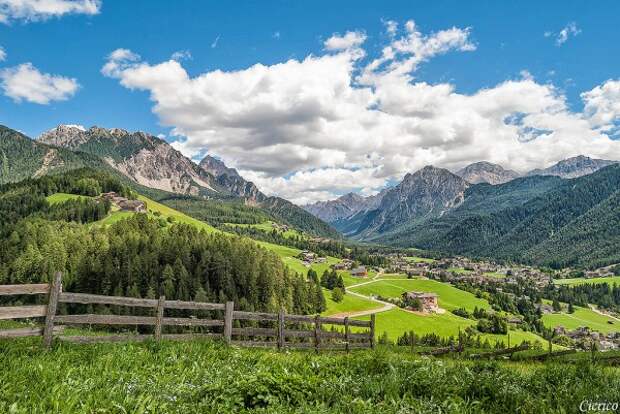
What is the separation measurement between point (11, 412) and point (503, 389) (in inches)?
352

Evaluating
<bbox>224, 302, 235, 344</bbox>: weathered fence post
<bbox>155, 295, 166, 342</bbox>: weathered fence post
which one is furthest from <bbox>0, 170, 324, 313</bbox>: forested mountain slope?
<bbox>155, 295, 166, 342</bbox>: weathered fence post

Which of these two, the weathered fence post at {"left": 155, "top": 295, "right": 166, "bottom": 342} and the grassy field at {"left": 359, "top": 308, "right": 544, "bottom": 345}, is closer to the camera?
the weathered fence post at {"left": 155, "top": 295, "right": 166, "bottom": 342}

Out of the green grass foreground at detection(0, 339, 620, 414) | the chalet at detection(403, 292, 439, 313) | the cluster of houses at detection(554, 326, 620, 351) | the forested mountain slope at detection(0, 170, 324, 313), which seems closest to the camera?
the green grass foreground at detection(0, 339, 620, 414)

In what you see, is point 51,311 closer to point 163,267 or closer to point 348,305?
point 163,267

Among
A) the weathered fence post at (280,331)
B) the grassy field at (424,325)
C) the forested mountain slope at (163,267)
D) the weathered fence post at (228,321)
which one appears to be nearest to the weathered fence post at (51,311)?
the weathered fence post at (228,321)

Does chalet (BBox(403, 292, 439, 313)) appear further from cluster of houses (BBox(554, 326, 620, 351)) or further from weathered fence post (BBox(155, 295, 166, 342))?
weathered fence post (BBox(155, 295, 166, 342))

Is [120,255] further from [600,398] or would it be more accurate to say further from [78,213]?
[600,398]

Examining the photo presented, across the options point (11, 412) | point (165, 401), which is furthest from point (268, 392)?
point (11, 412)

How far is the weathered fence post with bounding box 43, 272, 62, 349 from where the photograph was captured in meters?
13.9

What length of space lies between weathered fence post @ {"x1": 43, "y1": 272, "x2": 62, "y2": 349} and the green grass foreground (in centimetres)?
240

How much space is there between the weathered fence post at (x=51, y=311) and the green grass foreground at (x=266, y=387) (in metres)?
2.40

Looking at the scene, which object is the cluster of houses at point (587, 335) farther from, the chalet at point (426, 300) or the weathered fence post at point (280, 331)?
the weathered fence post at point (280, 331)

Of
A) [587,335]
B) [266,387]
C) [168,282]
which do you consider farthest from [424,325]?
[266,387]

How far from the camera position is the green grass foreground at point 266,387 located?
7.24 metres
